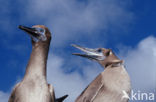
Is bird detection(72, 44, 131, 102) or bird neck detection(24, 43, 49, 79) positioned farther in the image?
bird detection(72, 44, 131, 102)

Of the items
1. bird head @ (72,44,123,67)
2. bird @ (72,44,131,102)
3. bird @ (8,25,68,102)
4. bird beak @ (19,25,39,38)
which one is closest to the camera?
bird @ (8,25,68,102)

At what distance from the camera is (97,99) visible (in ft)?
25.6

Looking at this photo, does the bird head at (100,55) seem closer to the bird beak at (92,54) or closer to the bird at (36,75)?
the bird beak at (92,54)

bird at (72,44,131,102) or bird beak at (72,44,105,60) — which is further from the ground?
bird beak at (72,44,105,60)

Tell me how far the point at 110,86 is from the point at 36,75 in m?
2.33

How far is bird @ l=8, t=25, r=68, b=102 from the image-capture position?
6211mm

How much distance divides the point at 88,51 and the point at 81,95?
1836 millimetres

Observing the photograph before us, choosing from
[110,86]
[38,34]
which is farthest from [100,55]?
[38,34]

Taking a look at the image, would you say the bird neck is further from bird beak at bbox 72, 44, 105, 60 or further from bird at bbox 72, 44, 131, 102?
bird beak at bbox 72, 44, 105, 60

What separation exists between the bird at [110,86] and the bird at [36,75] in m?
1.63

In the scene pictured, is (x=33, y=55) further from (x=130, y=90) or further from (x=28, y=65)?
(x=130, y=90)

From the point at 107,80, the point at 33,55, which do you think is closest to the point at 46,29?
the point at 33,55

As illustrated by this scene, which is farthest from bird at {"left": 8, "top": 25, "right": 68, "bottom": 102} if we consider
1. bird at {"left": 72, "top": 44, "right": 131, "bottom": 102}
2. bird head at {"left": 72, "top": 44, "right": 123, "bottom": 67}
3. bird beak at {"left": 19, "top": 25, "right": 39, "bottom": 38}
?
bird head at {"left": 72, "top": 44, "right": 123, "bottom": 67}

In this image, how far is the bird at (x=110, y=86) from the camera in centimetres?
771
